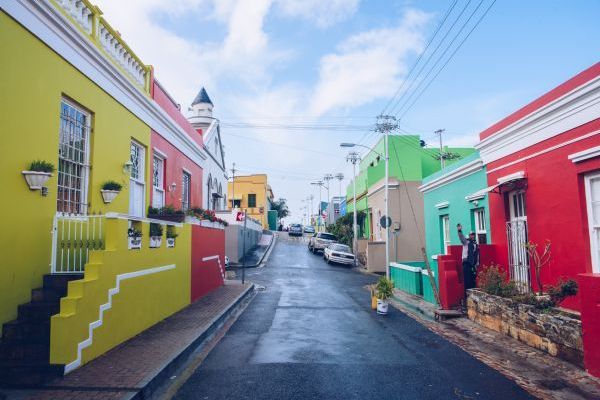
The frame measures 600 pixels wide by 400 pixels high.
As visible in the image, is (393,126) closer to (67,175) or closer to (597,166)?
(597,166)

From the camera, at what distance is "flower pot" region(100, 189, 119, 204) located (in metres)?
A: 8.78

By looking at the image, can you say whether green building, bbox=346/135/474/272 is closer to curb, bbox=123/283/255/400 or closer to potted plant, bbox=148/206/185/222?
potted plant, bbox=148/206/185/222

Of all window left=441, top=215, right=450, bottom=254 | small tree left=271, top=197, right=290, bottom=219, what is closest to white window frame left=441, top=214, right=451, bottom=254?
window left=441, top=215, right=450, bottom=254

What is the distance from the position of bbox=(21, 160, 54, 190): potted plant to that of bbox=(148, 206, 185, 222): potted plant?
15.9ft

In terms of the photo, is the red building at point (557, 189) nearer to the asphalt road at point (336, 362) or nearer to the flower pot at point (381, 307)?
the asphalt road at point (336, 362)

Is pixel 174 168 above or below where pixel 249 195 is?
below

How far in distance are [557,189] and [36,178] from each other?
31.7ft

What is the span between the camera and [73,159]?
7.96 m

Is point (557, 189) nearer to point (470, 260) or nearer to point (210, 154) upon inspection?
point (470, 260)

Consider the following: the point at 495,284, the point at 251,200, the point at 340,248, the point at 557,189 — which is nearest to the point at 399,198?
the point at 340,248

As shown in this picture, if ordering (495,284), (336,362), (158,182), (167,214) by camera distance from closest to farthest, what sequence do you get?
(336,362)
(495,284)
(167,214)
(158,182)

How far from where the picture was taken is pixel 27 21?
21.1 ft

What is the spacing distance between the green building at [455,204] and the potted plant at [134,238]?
877 centimetres

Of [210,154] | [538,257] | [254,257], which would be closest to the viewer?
[538,257]
